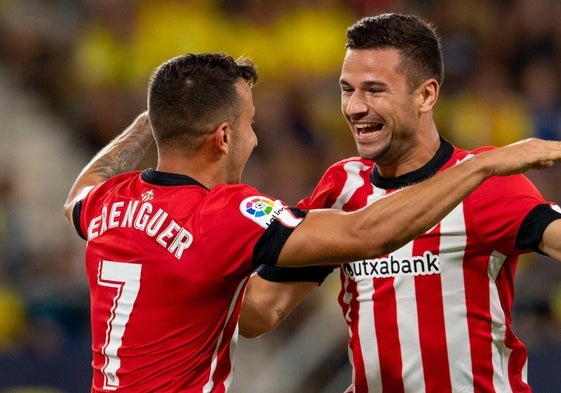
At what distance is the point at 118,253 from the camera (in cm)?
364

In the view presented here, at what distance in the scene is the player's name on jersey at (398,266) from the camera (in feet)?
12.8

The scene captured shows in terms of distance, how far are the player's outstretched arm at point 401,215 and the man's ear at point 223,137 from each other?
Result: 1.30 feet

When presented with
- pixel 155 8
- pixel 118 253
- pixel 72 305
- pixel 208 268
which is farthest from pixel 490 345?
pixel 155 8

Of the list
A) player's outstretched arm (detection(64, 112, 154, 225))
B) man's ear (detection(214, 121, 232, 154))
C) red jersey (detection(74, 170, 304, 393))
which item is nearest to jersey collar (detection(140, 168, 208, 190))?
red jersey (detection(74, 170, 304, 393))

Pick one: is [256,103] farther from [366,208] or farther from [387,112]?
[366,208]

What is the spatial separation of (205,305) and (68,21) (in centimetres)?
700

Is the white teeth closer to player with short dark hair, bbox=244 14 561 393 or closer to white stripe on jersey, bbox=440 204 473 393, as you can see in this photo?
player with short dark hair, bbox=244 14 561 393

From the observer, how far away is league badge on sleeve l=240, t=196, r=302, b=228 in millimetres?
3496

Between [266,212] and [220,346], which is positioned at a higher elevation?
[266,212]

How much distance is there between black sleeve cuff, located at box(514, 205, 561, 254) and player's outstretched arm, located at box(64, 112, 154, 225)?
156 centimetres

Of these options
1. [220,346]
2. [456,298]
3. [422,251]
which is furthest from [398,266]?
[220,346]

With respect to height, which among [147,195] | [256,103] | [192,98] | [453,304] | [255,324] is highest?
[192,98]

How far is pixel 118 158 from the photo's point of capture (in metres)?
4.55

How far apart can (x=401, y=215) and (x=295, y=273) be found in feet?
3.20
